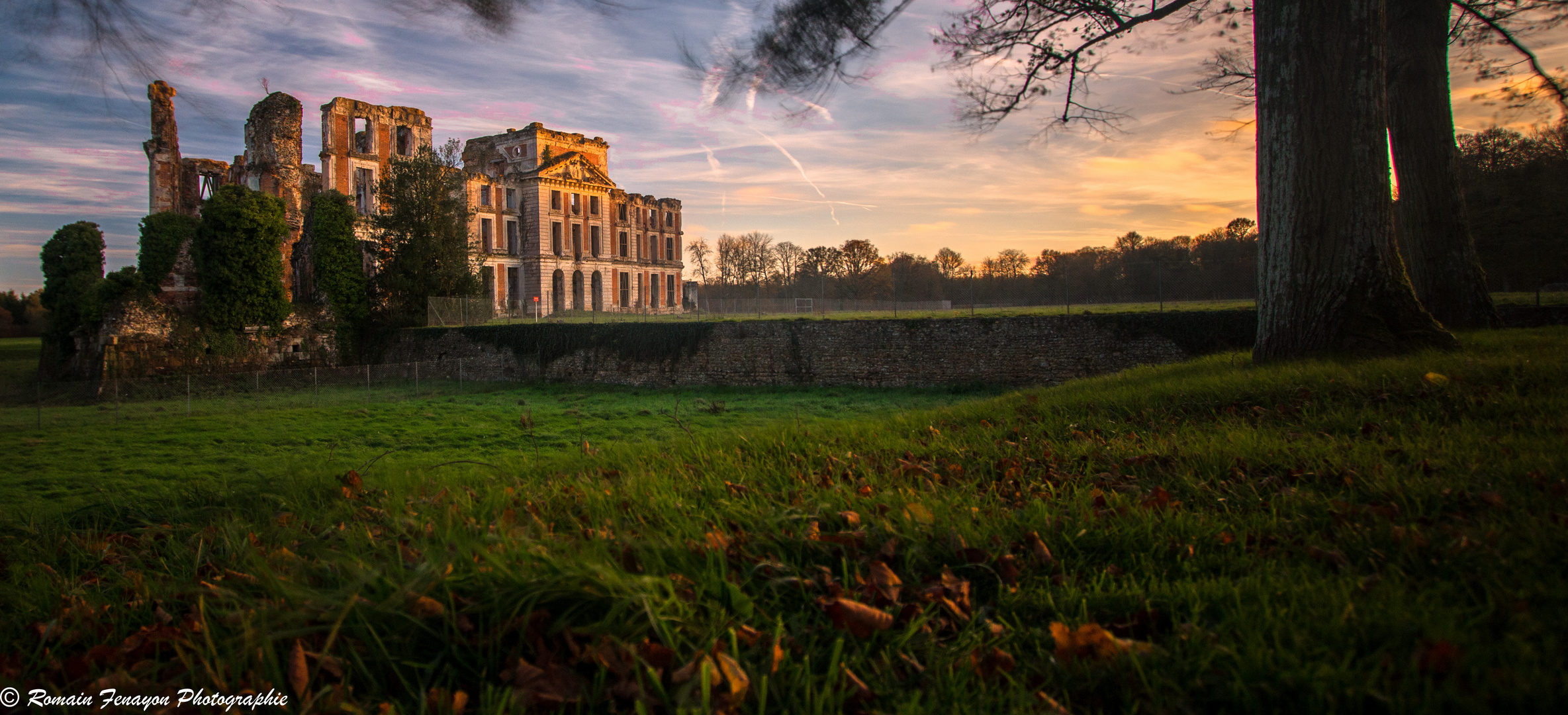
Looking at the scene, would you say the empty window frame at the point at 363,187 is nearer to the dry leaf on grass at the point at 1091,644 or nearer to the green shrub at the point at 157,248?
the green shrub at the point at 157,248

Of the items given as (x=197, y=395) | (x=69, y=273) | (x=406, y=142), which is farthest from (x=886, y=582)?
(x=406, y=142)

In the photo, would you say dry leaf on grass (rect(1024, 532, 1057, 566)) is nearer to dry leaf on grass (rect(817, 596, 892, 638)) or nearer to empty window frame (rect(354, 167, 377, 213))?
dry leaf on grass (rect(817, 596, 892, 638))

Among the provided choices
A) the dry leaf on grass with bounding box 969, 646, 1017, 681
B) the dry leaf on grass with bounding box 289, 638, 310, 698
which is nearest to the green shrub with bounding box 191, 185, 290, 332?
the dry leaf on grass with bounding box 289, 638, 310, 698

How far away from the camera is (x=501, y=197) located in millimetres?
45219

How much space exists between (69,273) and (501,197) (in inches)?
892

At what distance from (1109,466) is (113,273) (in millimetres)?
31122

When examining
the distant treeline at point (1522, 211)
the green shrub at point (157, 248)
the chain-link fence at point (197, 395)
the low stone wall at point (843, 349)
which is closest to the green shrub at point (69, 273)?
the green shrub at point (157, 248)

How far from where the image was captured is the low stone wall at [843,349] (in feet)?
56.9

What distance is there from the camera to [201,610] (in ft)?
6.50

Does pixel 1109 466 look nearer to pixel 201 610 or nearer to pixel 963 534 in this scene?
pixel 963 534

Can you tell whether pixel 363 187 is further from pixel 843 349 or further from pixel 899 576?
pixel 899 576

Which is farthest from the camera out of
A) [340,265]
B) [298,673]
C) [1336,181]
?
[340,265]

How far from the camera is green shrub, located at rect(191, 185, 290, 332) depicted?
23.3 metres

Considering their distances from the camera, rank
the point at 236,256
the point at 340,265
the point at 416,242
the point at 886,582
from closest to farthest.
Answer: the point at 886,582
the point at 236,256
the point at 340,265
the point at 416,242
